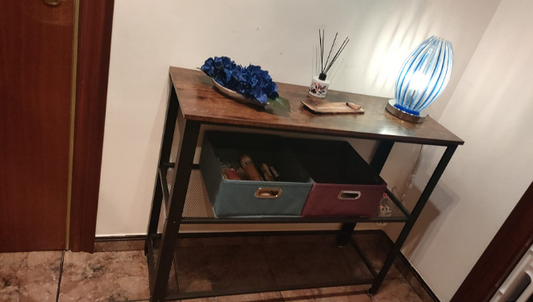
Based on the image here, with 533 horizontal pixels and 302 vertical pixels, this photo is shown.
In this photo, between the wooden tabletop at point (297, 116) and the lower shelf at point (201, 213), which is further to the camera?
the lower shelf at point (201, 213)

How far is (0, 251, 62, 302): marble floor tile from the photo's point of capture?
135 cm

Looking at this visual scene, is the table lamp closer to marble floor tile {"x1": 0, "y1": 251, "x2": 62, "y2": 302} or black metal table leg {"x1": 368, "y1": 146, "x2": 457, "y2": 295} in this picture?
black metal table leg {"x1": 368, "y1": 146, "x2": 457, "y2": 295}

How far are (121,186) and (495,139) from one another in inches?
58.5

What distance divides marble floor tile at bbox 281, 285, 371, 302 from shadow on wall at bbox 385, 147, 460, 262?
34 cm

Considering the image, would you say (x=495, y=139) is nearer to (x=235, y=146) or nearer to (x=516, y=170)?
(x=516, y=170)

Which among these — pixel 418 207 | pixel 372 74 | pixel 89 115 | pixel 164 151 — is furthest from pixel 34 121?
pixel 418 207

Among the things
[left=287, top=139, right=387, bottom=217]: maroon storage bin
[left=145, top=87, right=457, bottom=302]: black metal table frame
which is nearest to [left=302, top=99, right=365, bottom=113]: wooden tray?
[left=287, top=139, right=387, bottom=217]: maroon storage bin

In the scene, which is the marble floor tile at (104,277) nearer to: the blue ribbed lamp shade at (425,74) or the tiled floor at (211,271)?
the tiled floor at (211,271)

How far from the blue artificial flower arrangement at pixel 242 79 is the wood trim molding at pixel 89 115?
33 cm

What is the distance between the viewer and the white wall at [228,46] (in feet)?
4.17

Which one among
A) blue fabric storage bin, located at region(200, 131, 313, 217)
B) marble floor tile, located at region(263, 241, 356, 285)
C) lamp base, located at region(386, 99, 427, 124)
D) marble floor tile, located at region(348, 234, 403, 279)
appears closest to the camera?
blue fabric storage bin, located at region(200, 131, 313, 217)

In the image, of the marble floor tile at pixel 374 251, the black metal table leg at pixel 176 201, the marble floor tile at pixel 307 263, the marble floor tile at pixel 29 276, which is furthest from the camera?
the marble floor tile at pixel 374 251

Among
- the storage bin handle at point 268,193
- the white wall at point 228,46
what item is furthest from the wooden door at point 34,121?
the storage bin handle at point 268,193

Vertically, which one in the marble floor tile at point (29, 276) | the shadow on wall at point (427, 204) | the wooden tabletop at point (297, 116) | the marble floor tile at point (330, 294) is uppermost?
the wooden tabletop at point (297, 116)
